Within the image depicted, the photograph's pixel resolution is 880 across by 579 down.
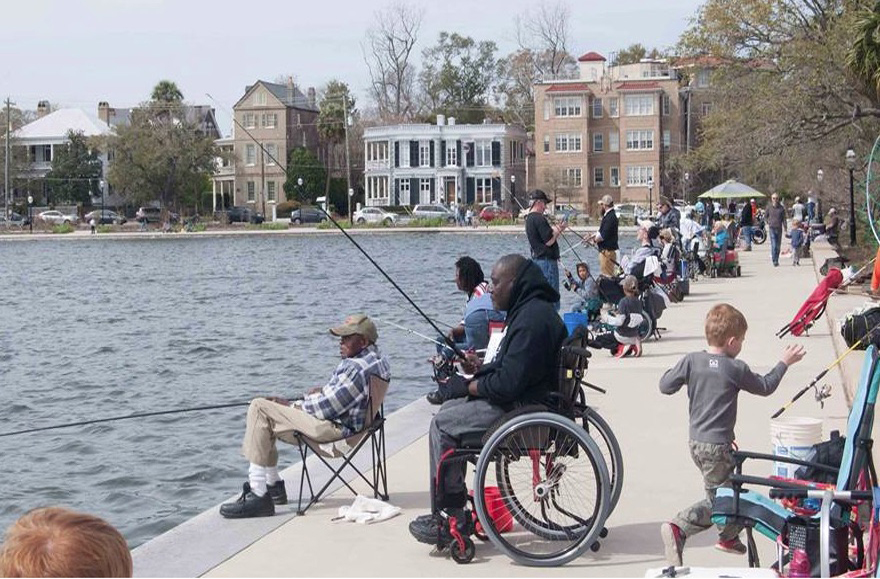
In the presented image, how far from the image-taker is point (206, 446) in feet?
42.3

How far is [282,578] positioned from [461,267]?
5.09 meters

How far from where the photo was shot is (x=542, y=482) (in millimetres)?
6887

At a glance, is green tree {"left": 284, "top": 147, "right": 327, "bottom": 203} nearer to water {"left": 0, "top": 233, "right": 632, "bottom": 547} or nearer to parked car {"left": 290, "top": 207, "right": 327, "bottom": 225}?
parked car {"left": 290, "top": 207, "right": 327, "bottom": 225}

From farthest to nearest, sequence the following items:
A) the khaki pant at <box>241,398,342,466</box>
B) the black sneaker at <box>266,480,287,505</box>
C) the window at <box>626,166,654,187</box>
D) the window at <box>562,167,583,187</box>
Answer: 1. the window at <box>562,167,583,187</box>
2. the window at <box>626,166,654,187</box>
3. the black sneaker at <box>266,480,287,505</box>
4. the khaki pant at <box>241,398,342,466</box>

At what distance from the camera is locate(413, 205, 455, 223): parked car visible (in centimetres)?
8875

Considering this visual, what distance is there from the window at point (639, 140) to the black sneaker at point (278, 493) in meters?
88.2

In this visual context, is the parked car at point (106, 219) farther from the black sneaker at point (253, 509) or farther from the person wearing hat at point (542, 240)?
the black sneaker at point (253, 509)

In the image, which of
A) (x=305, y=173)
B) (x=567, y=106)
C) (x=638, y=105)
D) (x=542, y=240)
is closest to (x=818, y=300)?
(x=542, y=240)

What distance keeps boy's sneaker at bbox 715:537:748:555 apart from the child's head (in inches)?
37.4

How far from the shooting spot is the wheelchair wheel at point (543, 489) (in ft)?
21.5

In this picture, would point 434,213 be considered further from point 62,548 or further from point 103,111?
point 62,548

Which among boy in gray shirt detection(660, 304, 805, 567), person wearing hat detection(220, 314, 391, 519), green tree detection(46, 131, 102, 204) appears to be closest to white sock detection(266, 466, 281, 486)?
person wearing hat detection(220, 314, 391, 519)

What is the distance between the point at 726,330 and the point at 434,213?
83.6 m

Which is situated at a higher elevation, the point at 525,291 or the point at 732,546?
the point at 525,291
